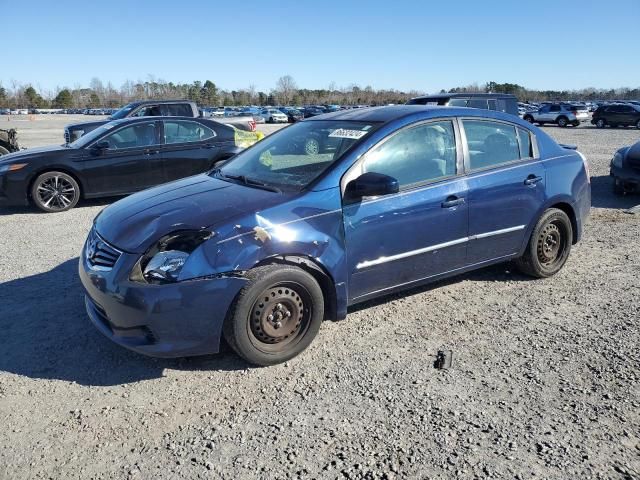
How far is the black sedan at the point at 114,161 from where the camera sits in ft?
26.4

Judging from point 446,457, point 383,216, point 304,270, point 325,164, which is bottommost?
point 446,457

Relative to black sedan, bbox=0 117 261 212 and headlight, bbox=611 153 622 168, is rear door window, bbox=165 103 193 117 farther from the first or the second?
headlight, bbox=611 153 622 168

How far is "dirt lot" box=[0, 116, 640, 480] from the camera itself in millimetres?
2516

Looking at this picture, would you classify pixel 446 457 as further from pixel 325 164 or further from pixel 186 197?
pixel 186 197

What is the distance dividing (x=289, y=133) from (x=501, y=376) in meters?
2.74

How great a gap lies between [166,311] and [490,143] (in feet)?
10.2

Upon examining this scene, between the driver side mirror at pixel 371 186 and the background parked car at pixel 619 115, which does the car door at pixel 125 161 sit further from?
the background parked car at pixel 619 115

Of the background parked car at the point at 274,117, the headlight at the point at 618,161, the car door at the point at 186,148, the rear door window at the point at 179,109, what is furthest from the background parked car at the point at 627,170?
the background parked car at the point at 274,117

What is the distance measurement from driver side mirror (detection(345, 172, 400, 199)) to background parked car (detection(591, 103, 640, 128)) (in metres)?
33.0

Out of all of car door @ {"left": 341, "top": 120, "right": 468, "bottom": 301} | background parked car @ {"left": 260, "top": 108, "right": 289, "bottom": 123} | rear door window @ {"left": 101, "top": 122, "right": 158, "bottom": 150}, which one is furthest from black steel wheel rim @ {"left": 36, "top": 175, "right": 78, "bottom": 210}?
background parked car @ {"left": 260, "top": 108, "right": 289, "bottom": 123}

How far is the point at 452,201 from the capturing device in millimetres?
4086

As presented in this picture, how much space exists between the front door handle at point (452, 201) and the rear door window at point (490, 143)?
35cm

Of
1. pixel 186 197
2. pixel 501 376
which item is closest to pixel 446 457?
pixel 501 376

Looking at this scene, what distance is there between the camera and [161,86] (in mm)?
116125
